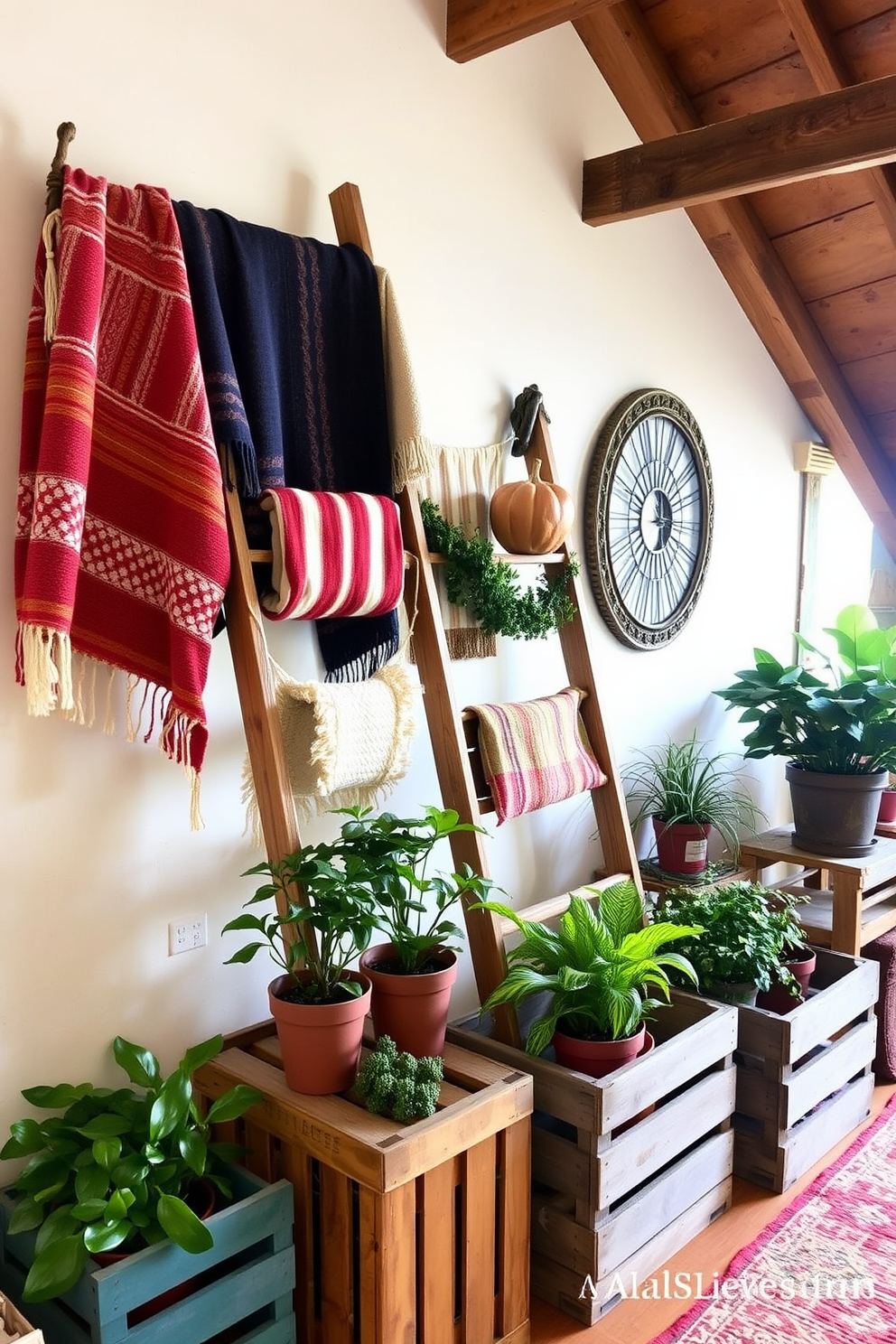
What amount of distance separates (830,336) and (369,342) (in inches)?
78.5

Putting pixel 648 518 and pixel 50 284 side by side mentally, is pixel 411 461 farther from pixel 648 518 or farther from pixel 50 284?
pixel 648 518

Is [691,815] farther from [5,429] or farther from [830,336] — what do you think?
[5,429]

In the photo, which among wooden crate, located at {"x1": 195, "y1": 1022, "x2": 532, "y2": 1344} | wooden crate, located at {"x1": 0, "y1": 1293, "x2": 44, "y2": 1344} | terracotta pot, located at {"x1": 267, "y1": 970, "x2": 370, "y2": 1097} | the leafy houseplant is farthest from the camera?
terracotta pot, located at {"x1": 267, "y1": 970, "x2": 370, "y2": 1097}

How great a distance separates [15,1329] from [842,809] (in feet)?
7.42

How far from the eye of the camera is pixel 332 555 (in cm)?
177

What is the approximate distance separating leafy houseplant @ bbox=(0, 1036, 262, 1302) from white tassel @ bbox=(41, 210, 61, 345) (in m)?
1.12

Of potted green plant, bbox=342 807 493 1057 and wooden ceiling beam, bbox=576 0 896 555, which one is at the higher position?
wooden ceiling beam, bbox=576 0 896 555

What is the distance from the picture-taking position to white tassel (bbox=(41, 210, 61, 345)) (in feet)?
5.04

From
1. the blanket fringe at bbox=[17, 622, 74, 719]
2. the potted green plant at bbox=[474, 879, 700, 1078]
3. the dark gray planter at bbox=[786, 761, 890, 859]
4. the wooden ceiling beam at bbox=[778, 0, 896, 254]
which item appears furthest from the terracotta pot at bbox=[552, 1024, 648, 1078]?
the wooden ceiling beam at bbox=[778, 0, 896, 254]

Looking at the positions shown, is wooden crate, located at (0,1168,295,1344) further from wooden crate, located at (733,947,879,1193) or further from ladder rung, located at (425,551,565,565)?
ladder rung, located at (425,551,565,565)

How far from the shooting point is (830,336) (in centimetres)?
332

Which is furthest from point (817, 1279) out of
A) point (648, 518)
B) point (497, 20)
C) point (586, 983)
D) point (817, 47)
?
point (817, 47)

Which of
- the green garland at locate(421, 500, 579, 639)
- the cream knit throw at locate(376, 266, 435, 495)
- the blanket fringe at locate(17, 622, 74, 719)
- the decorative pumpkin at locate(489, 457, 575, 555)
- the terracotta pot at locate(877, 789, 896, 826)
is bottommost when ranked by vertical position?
the terracotta pot at locate(877, 789, 896, 826)

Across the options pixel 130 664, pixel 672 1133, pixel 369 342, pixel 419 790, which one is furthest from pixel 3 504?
pixel 672 1133
